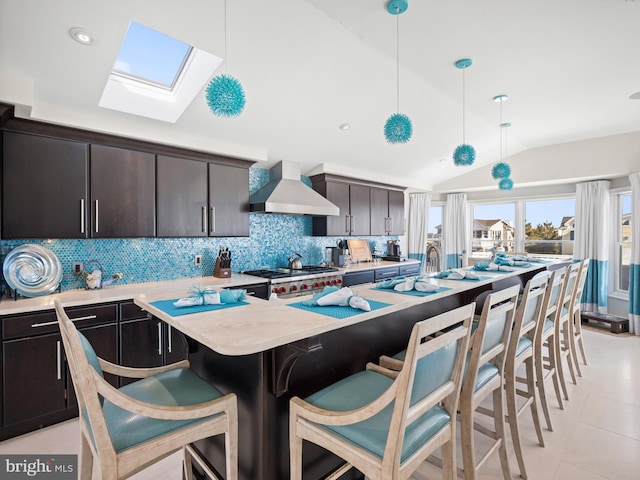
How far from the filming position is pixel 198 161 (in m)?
3.49

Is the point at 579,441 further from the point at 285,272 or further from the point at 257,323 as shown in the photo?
the point at 285,272

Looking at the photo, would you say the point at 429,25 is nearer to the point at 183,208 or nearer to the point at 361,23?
the point at 361,23

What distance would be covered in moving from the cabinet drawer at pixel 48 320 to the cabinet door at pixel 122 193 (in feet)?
2.25

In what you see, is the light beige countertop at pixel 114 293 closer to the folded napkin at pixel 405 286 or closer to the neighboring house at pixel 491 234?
the folded napkin at pixel 405 286

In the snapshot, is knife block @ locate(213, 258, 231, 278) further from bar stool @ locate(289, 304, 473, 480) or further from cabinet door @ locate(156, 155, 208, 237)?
bar stool @ locate(289, 304, 473, 480)

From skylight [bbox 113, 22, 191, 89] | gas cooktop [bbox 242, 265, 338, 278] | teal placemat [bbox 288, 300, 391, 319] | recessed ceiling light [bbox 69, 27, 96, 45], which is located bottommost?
gas cooktop [bbox 242, 265, 338, 278]

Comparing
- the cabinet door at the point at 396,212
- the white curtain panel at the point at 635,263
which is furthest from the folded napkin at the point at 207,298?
the white curtain panel at the point at 635,263

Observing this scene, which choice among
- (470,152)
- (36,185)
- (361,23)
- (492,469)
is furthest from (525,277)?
(36,185)

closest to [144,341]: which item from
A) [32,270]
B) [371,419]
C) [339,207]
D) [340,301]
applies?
[32,270]

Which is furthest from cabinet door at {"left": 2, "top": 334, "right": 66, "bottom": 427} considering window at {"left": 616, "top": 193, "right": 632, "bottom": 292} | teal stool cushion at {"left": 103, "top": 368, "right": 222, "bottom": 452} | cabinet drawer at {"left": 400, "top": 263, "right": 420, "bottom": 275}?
window at {"left": 616, "top": 193, "right": 632, "bottom": 292}

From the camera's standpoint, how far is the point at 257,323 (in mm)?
1319

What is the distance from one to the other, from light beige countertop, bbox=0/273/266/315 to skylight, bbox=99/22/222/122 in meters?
1.58

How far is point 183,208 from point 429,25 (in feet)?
9.13

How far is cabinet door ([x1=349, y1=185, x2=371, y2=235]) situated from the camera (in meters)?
5.15
